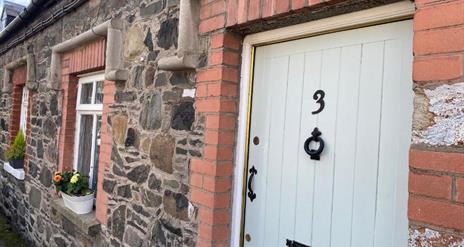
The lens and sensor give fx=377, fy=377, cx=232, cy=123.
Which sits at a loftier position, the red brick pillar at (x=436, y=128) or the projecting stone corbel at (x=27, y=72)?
the projecting stone corbel at (x=27, y=72)

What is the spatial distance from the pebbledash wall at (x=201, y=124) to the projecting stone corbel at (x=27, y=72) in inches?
57.9

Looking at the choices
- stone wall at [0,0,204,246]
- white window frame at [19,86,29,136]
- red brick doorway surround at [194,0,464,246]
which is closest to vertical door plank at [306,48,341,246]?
red brick doorway surround at [194,0,464,246]

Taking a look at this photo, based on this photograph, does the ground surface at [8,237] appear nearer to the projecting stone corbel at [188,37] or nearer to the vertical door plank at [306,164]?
the projecting stone corbel at [188,37]

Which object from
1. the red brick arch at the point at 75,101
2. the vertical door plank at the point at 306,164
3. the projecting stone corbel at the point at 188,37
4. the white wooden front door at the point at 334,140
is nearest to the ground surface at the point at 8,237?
the red brick arch at the point at 75,101

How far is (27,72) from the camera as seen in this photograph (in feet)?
20.3

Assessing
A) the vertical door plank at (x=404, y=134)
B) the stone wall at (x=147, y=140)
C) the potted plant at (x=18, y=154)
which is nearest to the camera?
the vertical door plank at (x=404, y=134)

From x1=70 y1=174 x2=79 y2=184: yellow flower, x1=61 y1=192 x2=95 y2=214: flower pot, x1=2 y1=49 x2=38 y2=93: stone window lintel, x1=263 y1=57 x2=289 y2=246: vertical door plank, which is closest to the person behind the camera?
x1=263 y1=57 x2=289 y2=246: vertical door plank

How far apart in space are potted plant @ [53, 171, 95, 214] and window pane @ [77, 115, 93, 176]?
0.89 feet

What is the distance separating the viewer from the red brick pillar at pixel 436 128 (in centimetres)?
128

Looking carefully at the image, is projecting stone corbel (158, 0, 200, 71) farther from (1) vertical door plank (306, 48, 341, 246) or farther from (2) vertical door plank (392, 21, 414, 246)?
(2) vertical door plank (392, 21, 414, 246)

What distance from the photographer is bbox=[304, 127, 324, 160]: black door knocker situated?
201cm

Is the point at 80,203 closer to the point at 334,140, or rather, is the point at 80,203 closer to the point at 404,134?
the point at 334,140

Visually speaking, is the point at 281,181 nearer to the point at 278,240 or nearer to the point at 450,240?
the point at 278,240

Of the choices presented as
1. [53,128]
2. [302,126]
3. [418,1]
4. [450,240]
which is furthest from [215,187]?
[53,128]
